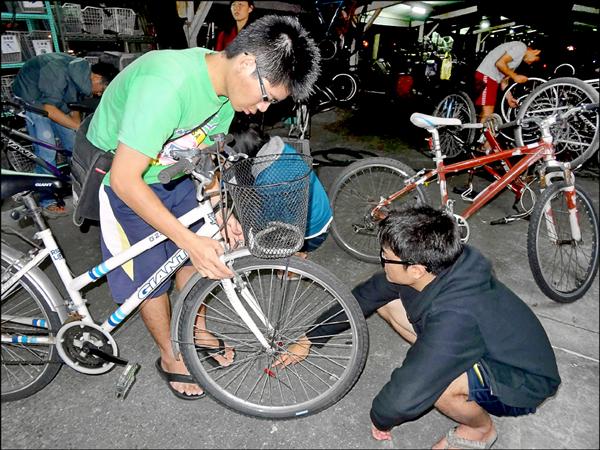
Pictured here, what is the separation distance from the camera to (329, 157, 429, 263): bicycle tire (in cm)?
346

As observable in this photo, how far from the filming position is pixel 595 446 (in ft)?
5.57

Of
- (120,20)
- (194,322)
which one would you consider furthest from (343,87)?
(194,322)

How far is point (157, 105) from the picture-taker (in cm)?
150

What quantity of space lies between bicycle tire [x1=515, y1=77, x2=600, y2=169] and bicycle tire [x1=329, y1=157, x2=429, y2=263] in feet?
5.20

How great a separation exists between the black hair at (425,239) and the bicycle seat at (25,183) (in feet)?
5.42

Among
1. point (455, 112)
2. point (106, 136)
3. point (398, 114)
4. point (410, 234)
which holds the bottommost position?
point (398, 114)

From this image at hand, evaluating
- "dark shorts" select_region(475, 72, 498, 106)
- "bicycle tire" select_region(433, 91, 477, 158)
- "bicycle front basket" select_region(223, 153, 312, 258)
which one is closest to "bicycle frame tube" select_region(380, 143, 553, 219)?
"bicycle front basket" select_region(223, 153, 312, 258)

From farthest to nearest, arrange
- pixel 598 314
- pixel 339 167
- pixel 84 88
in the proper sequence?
pixel 339 167 → pixel 84 88 → pixel 598 314

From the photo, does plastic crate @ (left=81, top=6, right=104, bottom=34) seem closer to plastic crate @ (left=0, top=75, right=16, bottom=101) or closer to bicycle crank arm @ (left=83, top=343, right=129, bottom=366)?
plastic crate @ (left=0, top=75, right=16, bottom=101)

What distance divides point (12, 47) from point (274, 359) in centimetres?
524

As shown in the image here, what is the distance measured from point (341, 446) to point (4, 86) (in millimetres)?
6310

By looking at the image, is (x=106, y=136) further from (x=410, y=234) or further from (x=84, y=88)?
(x=84, y=88)

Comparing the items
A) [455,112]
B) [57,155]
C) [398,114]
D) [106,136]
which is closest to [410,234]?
[106,136]

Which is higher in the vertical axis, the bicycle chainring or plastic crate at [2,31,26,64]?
Result: plastic crate at [2,31,26,64]
